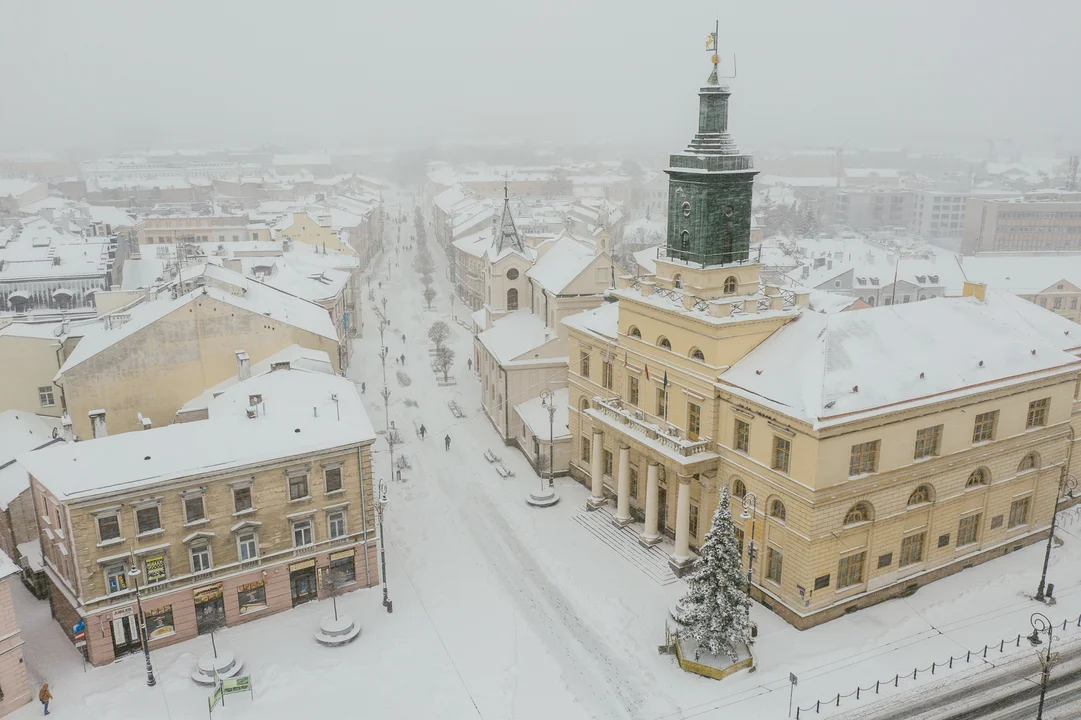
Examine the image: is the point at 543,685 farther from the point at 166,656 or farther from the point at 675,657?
the point at 166,656

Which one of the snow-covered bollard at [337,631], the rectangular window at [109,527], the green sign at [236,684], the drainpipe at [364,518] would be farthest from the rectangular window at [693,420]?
the rectangular window at [109,527]

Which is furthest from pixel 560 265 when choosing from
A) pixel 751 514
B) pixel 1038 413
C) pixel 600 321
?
pixel 1038 413

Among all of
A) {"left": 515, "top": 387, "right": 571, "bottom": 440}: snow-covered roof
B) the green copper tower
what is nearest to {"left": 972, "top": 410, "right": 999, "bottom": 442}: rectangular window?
the green copper tower

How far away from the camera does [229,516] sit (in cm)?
3709

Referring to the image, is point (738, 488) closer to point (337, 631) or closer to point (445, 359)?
point (337, 631)

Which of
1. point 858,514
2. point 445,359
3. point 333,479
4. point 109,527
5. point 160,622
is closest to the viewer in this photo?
point 109,527

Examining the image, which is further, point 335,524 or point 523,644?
point 335,524

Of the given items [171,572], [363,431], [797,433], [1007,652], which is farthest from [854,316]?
[171,572]

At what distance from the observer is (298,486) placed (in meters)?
38.6

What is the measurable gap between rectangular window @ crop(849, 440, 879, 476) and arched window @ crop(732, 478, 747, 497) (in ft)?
18.6

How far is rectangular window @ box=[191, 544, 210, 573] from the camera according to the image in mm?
36750

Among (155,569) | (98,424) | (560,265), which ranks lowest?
(155,569)

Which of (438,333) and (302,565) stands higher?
(438,333)

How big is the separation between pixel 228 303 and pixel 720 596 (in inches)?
1371
